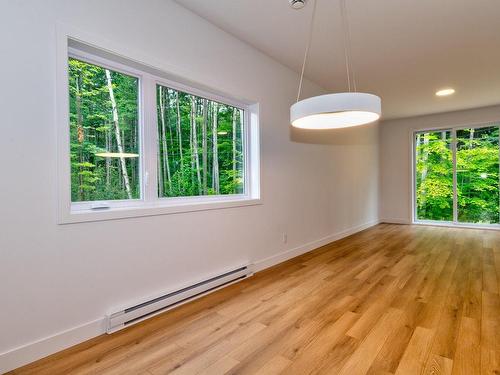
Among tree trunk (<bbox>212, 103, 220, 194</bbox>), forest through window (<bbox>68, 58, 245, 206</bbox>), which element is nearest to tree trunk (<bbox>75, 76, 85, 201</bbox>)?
forest through window (<bbox>68, 58, 245, 206</bbox>)

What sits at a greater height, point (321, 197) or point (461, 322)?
point (321, 197)

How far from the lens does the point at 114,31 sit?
1.95 meters

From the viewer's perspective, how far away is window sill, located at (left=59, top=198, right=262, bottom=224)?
1.78 m

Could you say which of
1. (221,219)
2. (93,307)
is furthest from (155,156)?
(93,307)

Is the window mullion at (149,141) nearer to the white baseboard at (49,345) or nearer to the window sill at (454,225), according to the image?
the white baseboard at (49,345)

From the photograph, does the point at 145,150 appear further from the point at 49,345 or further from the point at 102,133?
the point at 49,345

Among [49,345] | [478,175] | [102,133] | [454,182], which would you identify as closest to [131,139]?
[102,133]

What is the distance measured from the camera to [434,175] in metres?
6.13

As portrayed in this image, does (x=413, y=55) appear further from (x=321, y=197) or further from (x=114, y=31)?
(x=114, y=31)

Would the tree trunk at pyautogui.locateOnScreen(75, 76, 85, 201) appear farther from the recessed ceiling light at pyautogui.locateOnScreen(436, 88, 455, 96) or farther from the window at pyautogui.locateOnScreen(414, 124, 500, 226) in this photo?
the window at pyautogui.locateOnScreen(414, 124, 500, 226)

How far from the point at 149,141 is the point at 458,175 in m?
6.44

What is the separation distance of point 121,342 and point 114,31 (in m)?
2.18

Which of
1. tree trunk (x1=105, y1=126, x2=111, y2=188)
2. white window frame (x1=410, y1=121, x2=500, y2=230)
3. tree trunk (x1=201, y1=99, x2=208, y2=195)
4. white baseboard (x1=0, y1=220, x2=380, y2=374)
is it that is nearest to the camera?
white baseboard (x1=0, y1=220, x2=380, y2=374)

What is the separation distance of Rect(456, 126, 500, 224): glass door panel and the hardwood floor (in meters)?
3.09
